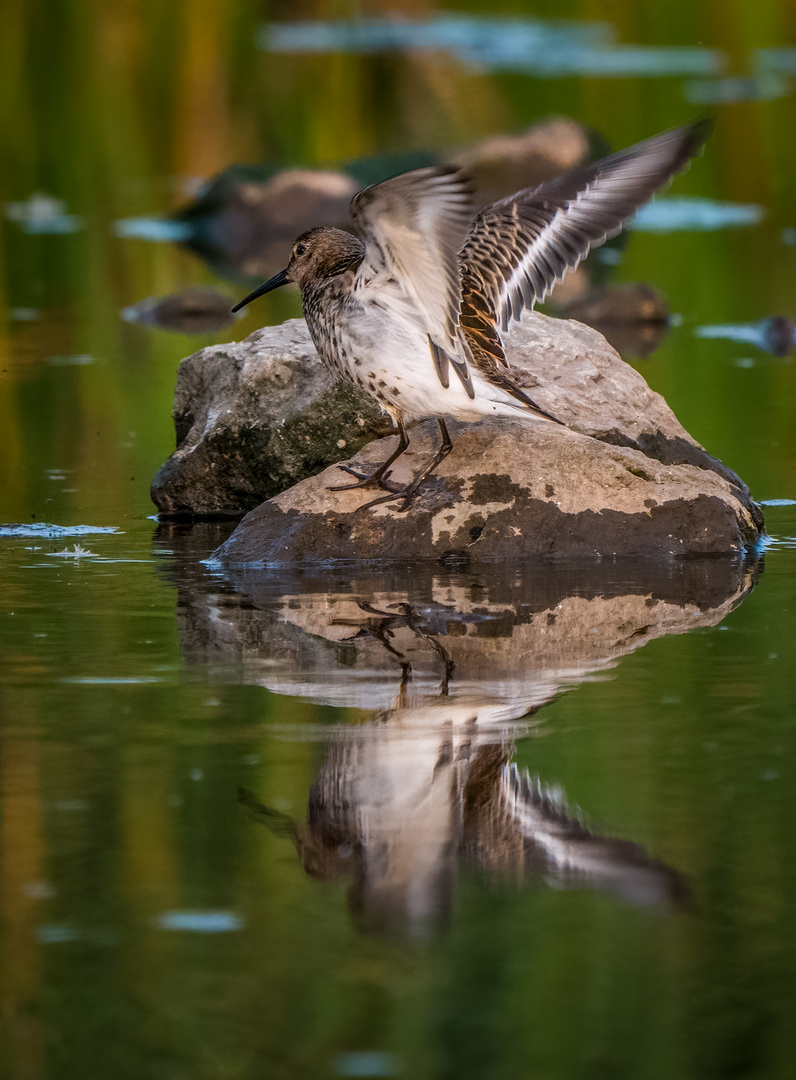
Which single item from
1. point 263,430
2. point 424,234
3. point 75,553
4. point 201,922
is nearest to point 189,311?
point 263,430

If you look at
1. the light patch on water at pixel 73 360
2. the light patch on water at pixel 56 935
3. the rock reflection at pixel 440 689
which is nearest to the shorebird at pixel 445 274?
the rock reflection at pixel 440 689

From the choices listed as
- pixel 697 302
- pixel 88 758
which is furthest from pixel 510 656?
pixel 697 302

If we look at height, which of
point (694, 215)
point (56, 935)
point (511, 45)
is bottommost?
point (56, 935)

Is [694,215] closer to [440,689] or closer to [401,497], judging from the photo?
[401,497]

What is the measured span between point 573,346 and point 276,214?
11.7m

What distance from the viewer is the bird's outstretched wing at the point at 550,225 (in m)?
7.20

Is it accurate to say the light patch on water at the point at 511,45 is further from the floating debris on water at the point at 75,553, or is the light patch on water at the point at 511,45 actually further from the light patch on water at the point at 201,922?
the light patch on water at the point at 201,922

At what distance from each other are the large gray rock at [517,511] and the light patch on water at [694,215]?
1131cm

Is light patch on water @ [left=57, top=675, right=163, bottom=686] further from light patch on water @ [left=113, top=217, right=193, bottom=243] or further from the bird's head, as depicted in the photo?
light patch on water @ [left=113, top=217, right=193, bottom=243]

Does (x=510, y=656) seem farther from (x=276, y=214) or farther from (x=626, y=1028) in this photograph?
(x=276, y=214)

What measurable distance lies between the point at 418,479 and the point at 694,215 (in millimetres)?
12815

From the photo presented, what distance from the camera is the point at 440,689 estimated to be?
4898 millimetres

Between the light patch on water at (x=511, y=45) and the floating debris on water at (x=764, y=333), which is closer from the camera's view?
the floating debris on water at (x=764, y=333)

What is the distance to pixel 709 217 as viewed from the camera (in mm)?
18844
